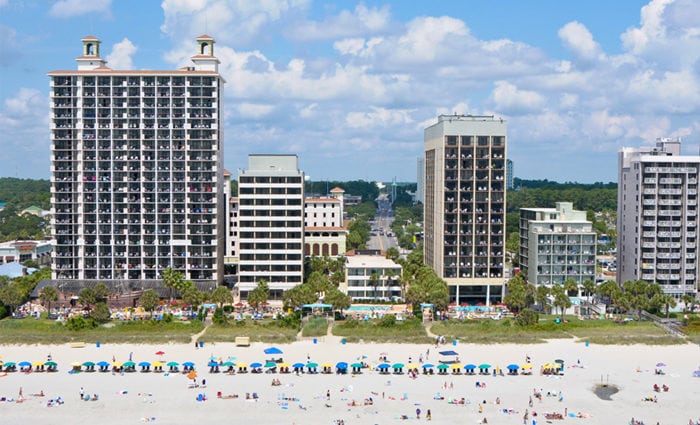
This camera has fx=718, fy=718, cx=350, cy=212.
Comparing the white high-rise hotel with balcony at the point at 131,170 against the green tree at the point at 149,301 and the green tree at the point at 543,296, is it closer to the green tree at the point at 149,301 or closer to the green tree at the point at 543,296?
the green tree at the point at 149,301

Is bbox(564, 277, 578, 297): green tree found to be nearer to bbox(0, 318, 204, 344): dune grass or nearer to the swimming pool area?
the swimming pool area

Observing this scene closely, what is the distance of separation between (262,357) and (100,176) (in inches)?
1933

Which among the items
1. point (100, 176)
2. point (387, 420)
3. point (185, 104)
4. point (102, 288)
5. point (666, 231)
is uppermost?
point (185, 104)

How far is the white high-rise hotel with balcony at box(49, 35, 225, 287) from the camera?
4515 inches

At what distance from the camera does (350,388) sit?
7138 cm

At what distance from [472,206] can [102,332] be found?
5810 cm

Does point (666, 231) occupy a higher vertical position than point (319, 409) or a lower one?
higher

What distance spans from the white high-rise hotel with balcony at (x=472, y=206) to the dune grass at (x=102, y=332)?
4183 centimetres

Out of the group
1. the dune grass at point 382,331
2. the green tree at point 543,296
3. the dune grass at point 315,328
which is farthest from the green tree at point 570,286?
the dune grass at point 315,328

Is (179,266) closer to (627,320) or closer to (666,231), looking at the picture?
(627,320)

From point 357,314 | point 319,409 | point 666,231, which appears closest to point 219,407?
point 319,409

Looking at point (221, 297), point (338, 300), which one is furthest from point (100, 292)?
point (338, 300)

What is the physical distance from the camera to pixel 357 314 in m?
105

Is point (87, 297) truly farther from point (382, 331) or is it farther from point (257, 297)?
point (382, 331)
